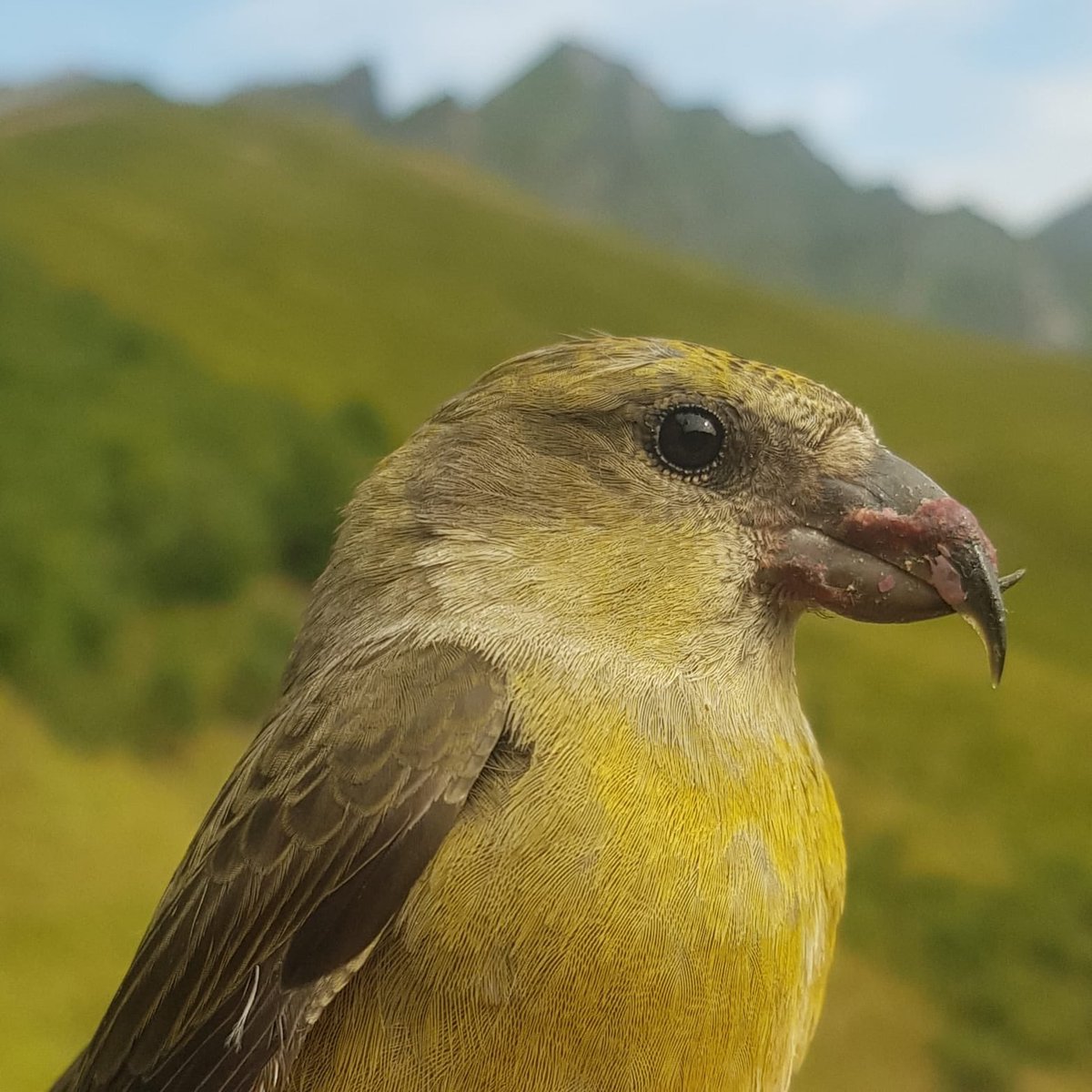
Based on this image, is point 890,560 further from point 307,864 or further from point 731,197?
point 731,197

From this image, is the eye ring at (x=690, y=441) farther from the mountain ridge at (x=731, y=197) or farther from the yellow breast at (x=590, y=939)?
the mountain ridge at (x=731, y=197)

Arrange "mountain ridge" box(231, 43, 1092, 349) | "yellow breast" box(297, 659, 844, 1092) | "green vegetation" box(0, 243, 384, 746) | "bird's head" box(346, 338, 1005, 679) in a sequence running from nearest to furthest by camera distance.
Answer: "yellow breast" box(297, 659, 844, 1092)
"bird's head" box(346, 338, 1005, 679)
"green vegetation" box(0, 243, 384, 746)
"mountain ridge" box(231, 43, 1092, 349)

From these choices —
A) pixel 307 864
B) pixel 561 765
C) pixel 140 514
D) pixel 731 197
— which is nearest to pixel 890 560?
pixel 561 765

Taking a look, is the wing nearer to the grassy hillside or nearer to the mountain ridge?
the grassy hillside

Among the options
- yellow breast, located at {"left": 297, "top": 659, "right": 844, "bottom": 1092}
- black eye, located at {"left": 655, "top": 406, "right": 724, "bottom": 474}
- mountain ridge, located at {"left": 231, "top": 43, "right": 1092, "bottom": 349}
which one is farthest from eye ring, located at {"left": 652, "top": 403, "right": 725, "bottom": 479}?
mountain ridge, located at {"left": 231, "top": 43, "right": 1092, "bottom": 349}

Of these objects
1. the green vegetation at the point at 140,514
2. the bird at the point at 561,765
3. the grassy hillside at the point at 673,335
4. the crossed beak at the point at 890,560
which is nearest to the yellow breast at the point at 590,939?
the bird at the point at 561,765

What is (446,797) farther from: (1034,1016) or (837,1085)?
(1034,1016)

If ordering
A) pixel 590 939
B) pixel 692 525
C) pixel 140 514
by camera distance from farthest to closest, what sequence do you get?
pixel 140 514, pixel 692 525, pixel 590 939
